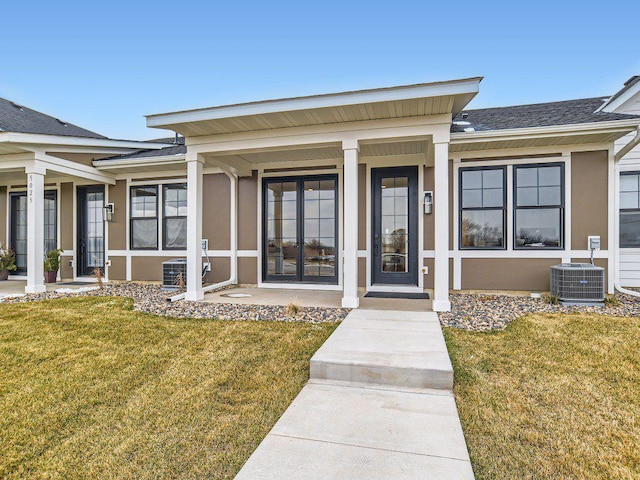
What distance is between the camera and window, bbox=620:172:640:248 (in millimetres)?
6434

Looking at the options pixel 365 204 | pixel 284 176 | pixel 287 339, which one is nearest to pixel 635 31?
pixel 365 204

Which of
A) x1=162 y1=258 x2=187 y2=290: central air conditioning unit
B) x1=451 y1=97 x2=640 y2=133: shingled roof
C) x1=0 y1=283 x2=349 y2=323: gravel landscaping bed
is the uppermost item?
x1=451 y1=97 x2=640 y2=133: shingled roof

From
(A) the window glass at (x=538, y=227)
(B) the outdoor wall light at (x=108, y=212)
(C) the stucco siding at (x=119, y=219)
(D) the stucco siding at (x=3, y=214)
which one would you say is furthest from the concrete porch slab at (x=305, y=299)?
(D) the stucco siding at (x=3, y=214)

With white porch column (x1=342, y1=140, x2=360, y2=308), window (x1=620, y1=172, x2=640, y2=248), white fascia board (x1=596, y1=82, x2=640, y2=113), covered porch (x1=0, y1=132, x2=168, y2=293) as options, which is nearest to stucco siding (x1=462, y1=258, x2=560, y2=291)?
window (x1=620, y1=172, x2=640, y2=248)

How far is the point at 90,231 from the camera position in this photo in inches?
328

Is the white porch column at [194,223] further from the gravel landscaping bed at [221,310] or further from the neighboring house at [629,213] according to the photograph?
the neighboring house at [629,213]

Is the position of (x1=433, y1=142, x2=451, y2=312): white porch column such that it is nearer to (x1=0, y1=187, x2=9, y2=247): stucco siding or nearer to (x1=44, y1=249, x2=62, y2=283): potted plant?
(x1=44, y1=249, x2=62, y2=283): potted plant

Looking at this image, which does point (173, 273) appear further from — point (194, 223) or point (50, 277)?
point (50, 277)

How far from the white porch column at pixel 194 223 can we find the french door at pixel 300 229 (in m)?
1.68

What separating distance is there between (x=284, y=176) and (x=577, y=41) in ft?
30.3

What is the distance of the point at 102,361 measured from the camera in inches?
125

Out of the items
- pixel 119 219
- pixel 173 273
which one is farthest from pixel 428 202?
pixel 119 219

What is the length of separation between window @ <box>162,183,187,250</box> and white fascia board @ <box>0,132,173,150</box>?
1548mm

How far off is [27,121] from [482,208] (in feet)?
35.8
